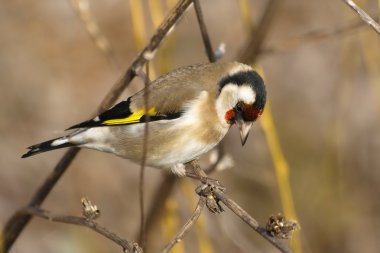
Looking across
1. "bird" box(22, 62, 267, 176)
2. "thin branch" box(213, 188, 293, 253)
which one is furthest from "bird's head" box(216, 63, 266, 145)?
"thin branch" box(213, 188, 293, 253)

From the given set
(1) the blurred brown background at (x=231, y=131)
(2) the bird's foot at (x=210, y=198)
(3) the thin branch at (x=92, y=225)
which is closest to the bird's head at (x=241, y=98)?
(2) the bird's foot at (x=210, y=198)

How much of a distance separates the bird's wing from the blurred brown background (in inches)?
60.8

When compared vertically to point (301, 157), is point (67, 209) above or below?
below

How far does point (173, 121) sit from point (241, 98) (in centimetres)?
38

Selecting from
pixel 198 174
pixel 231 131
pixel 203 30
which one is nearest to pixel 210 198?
pixel 198 174

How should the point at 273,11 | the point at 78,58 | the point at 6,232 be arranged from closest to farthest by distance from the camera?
the point at 6,232 → the point at 273,11 → the point at 78,58

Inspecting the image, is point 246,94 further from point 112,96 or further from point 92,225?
point 92,225

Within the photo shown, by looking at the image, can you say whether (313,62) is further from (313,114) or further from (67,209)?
(67,209)

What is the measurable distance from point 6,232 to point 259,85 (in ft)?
4.69

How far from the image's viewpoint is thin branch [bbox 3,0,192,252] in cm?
297

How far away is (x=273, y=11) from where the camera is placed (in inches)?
143

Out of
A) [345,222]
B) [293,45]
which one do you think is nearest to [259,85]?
[293,45]

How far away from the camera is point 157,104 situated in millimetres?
3504

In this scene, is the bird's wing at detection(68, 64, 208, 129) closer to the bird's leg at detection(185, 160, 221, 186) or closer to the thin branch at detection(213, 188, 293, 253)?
the bird's leg at detection(185, 160, 221, 186)
